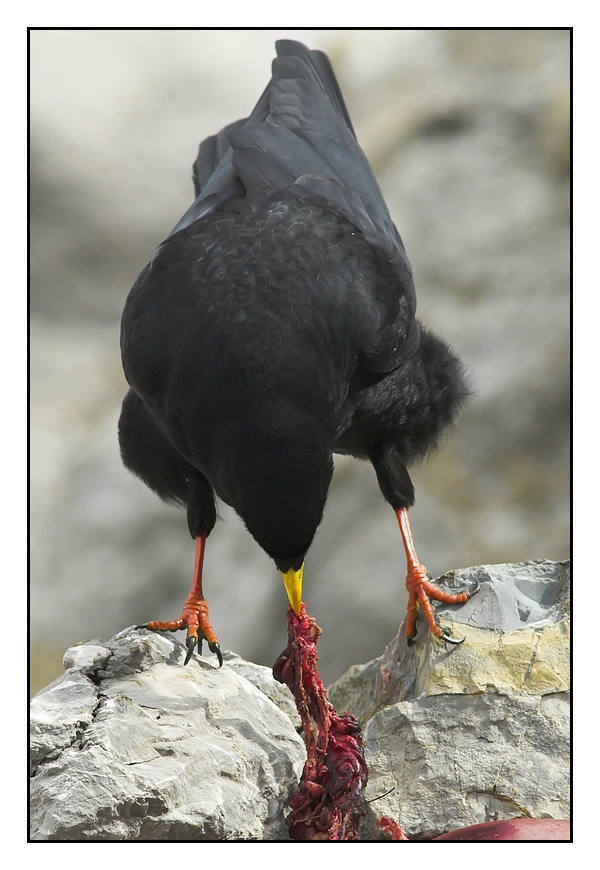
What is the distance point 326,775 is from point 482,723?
0.68 m

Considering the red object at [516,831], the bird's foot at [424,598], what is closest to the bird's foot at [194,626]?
the bird's foot at [424,598]

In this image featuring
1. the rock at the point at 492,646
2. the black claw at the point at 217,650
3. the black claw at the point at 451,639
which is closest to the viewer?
the rock at the point at 492,646

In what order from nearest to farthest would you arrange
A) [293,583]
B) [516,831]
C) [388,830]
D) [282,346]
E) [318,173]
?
1. [516,831]
2. [388,830]
3. [293,583]
4. [282,346]
5. [318,173]

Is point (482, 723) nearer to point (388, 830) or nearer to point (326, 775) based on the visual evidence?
point (388, 830)

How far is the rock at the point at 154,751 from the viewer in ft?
9.60

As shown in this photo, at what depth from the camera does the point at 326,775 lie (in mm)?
3381

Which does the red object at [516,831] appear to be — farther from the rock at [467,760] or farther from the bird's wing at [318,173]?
the bird's wing at [318,173]

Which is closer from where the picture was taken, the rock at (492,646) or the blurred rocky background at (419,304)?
the rock at (492,646)

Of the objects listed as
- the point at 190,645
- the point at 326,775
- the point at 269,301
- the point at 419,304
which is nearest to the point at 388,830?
the point at 326,775

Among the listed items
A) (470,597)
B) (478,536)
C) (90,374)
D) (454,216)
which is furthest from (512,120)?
(470,597)

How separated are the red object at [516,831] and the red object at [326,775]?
1.21 feet

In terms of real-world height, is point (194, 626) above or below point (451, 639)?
above

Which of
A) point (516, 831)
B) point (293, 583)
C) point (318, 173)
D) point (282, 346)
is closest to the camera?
point (516, 831)

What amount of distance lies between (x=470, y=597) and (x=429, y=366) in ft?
4.16
